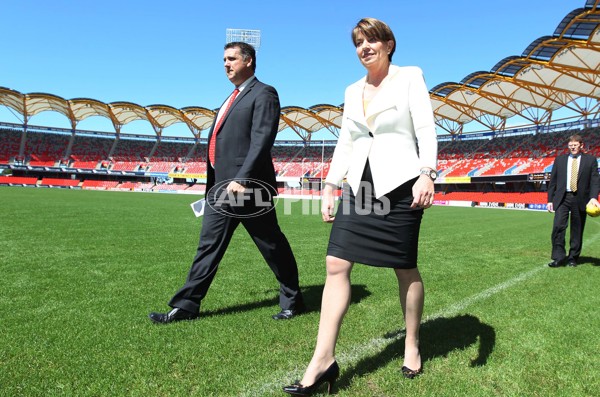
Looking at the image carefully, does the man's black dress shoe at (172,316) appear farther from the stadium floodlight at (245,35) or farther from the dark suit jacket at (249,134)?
the stadium floodlight at (245,35)

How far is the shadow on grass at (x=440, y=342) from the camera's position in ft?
7.57

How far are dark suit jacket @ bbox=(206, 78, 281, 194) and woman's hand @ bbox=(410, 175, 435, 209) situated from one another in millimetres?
1294

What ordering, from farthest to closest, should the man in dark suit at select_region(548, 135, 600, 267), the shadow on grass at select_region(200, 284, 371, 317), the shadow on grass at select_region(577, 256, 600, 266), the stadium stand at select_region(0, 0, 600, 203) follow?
the stadium stand at select_region(0, 0, 600, 203), the shadow on grass at select_region(577, 256, 600, 266), the man in dark suit at select_region(548, 135, 600, 267), the shadow on grass at select_region(200, 284, 371, 317)

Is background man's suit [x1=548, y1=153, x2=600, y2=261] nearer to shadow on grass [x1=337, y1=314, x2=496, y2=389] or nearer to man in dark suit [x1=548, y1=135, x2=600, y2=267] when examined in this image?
man in dark suit [x1=548, y1=135, x2=600, y2=267]

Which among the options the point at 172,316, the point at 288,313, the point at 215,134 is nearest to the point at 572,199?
the point at 288,313

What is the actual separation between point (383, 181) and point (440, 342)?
1291 mm

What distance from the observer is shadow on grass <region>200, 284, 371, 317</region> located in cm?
337

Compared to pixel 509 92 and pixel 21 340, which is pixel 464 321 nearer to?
pixel 21 340

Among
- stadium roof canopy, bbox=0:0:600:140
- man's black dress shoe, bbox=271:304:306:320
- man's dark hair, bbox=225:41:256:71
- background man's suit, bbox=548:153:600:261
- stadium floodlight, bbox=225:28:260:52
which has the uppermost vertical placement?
stadium floodlight, bbox=225:28:260:52

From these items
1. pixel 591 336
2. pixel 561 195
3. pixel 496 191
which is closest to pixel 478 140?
pixel 496 191

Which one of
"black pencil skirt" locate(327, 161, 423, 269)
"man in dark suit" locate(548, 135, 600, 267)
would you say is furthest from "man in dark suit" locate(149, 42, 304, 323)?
"man in dark suit" locate(548, 135, 600, 267)

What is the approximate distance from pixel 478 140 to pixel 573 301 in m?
53.6

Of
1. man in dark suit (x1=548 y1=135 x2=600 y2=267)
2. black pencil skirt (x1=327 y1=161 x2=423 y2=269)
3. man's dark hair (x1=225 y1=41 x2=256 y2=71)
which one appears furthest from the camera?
man in dark suit (x1=548 y1=135 x2=600 y2=267)

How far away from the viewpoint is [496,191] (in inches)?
1709
